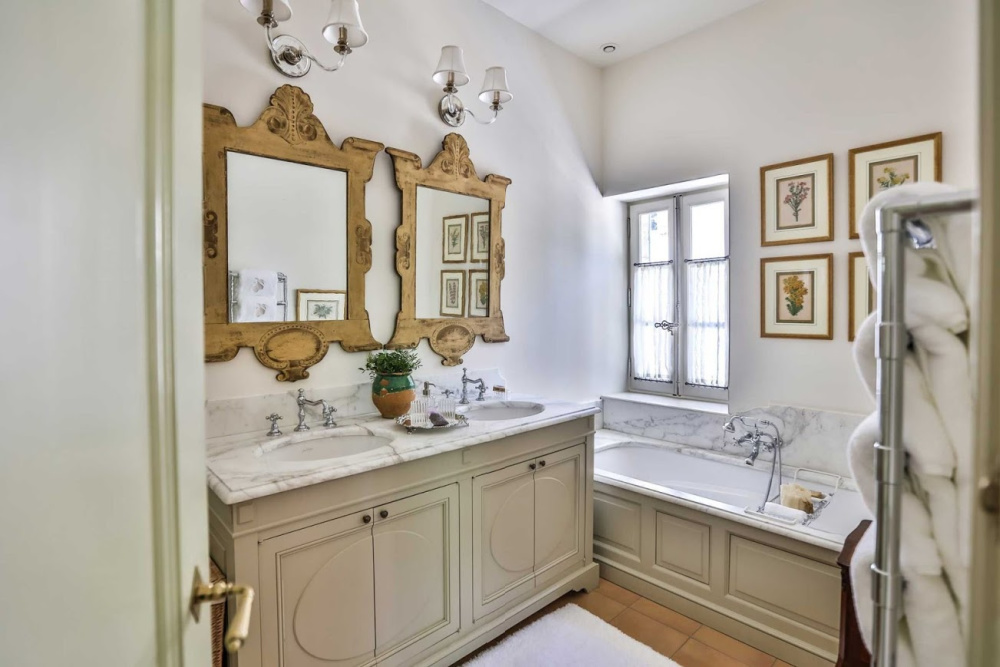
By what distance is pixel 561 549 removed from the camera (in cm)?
246

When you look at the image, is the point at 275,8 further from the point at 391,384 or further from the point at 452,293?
the point at 391,384

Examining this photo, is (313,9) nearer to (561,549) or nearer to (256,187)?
(256,187)

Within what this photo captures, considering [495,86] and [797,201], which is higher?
[495,86]

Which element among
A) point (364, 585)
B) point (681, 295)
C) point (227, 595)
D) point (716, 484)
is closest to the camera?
point (227, 595)

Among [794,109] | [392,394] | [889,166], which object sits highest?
[794,109]

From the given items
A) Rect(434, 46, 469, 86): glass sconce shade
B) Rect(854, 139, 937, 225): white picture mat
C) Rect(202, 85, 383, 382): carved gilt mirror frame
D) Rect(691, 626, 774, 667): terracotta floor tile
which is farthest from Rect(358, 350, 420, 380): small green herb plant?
Rect(854, 139, 937, 225): white picture mat

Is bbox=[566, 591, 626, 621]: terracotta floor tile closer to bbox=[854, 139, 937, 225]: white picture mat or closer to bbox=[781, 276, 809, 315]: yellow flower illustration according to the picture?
bbox=[781, 276, 809, 315]: yellow flower illustration

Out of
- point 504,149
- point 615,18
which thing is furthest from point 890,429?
point 615,18

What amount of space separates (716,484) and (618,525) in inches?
30.3

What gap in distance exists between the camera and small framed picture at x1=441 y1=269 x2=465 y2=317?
267cm

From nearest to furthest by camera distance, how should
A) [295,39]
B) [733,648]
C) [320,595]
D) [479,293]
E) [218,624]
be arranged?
[218,624] < [320,595] < [295,39] < [733,648] < [479,293]

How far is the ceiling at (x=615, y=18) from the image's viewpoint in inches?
113

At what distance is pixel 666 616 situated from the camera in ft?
7.90

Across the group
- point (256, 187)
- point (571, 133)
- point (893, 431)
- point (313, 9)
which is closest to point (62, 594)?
point (893, 431)
